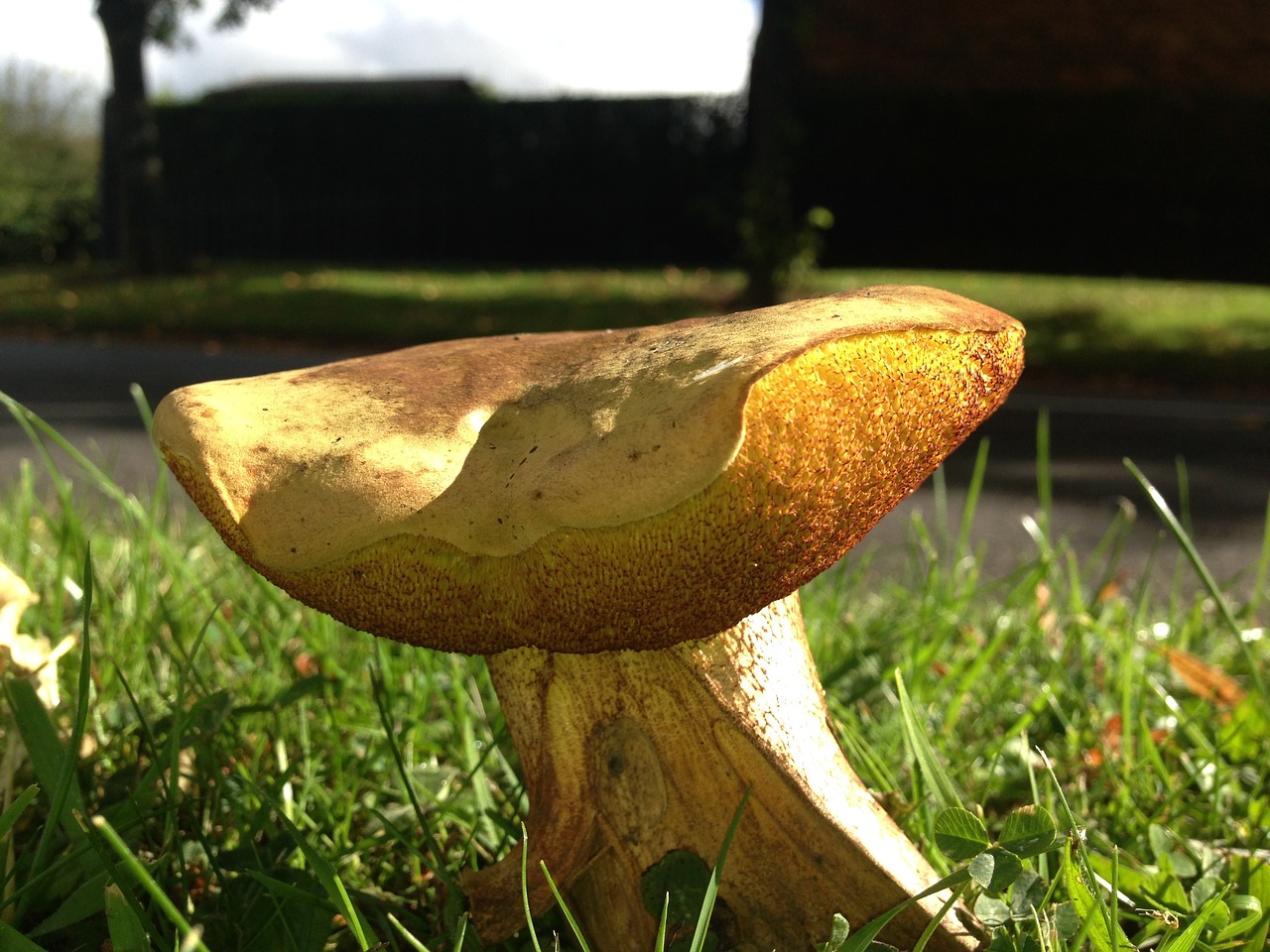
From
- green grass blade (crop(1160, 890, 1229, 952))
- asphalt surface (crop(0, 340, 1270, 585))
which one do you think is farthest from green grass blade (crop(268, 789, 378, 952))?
asphalt surface (crop(0, 340, 1270, 585))

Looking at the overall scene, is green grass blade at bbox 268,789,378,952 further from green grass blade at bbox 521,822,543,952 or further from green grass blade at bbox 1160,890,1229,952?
green grass blade at bbox 1160,890,1229,952

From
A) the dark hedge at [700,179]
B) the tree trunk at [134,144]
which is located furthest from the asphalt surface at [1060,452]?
the tree trunk at [134,144]

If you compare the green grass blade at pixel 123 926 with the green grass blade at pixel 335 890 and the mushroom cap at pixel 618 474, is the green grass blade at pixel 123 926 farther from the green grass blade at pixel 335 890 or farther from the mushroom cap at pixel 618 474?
the mushroom cap at pixel 618 474

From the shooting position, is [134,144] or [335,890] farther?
[134,144]

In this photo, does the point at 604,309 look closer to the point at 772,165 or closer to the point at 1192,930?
the point at 772,165

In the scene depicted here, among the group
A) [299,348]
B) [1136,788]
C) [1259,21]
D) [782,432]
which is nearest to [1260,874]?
[1136,788]

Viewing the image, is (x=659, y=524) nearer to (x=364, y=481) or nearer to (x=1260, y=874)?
(x=364, y=481)

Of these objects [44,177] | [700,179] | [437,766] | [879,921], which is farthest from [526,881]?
[44,177]
